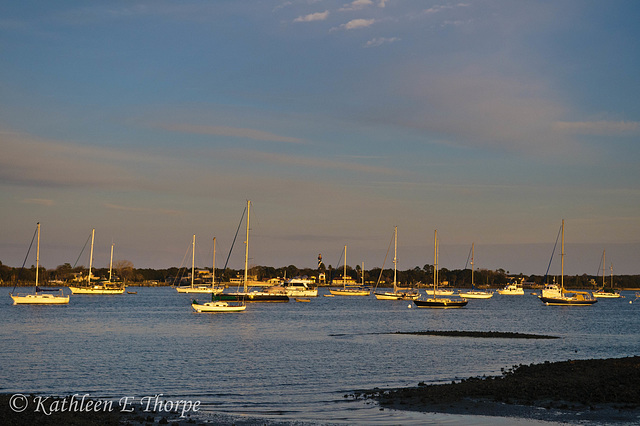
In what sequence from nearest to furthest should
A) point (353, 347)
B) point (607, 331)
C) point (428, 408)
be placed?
point (428, 408), point (353, 347), point (607, 331)

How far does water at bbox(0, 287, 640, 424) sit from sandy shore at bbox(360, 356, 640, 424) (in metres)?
1.88

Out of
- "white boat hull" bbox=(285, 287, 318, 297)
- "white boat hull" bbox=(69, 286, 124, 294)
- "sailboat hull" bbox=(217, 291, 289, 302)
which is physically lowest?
"white boat hull" bbox=(69, 286, 124, 294)

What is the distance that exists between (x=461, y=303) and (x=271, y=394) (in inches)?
3586

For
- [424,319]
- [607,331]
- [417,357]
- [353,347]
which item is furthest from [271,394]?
[424,319]

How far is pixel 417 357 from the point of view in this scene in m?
49.3

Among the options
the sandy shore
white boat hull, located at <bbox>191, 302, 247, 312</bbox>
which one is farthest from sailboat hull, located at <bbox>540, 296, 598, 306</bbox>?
the sandy shore

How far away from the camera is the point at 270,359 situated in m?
48.2

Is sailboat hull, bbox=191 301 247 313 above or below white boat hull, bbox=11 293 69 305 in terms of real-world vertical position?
above

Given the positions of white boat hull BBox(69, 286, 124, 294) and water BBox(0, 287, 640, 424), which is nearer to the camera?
water BBox(0, 287, 640, 424)

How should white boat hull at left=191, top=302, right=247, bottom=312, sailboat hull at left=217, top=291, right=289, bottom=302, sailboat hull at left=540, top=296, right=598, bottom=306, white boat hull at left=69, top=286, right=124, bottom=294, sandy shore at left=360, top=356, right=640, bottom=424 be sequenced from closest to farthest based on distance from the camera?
sandy shore at left=360, top=356, right=640, bottom=424 < white boat hull at left=191, top=302, right=247, bottom=312 < sailboat hull at left=217, top=291, right=289, bottom=302 < sailboat hull at left=540, top=296, right=598, bottom=306 < white boat hull at left=69, top=286, right=124, bottom=294

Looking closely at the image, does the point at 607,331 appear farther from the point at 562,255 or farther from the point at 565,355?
the point at 562,255

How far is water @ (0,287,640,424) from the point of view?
3178 cm

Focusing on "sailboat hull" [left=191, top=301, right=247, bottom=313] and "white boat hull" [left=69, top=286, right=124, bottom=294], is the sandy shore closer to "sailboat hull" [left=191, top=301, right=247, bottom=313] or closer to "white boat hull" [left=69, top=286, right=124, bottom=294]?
"sailboat hull" [left=191, top=301, right=247, bottom=313]

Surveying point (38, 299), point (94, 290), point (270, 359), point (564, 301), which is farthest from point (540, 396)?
point (94, 290)
